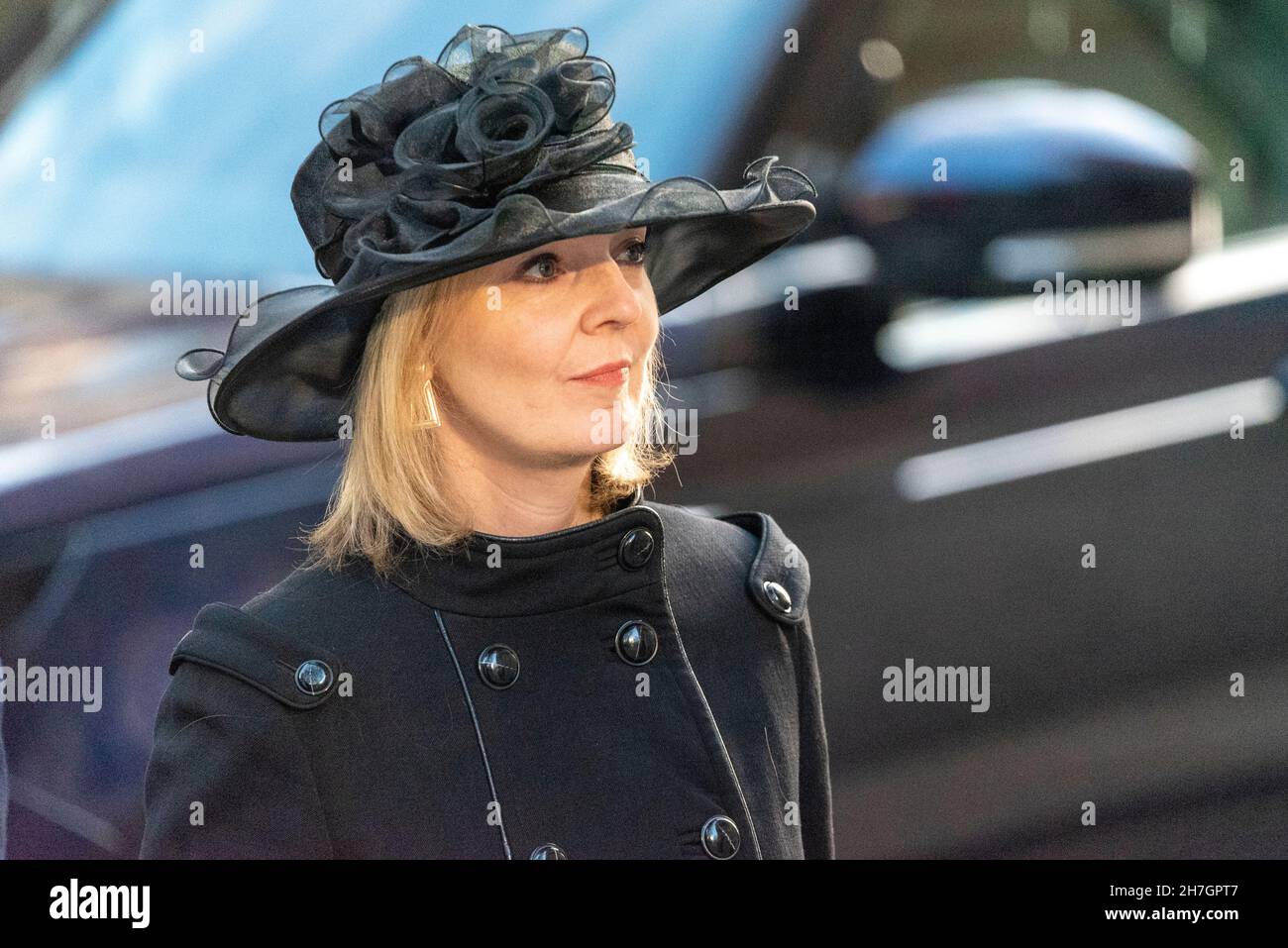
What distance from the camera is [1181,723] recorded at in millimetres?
2969

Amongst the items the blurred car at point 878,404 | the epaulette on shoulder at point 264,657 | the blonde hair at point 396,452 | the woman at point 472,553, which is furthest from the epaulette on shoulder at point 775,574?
the blurred car at point 878,404

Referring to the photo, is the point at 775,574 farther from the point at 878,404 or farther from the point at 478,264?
the point at 878,404

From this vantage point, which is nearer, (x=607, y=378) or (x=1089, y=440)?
(x=607, y=378)

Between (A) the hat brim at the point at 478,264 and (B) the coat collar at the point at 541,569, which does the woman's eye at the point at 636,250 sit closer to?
(A) the hat brim at the point at 478,264

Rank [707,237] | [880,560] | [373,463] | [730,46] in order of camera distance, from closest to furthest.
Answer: [373,463] < [707,237] < [730,46] < [880,560]

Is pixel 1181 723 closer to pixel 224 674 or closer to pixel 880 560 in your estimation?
pixel 880 560

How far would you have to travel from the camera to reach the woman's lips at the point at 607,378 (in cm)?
181

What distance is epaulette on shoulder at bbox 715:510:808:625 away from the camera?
198 cm

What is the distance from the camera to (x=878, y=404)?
286cm

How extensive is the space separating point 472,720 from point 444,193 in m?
0.57

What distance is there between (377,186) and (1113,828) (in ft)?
5.96

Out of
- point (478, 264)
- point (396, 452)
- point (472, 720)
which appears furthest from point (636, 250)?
point (472, 720)

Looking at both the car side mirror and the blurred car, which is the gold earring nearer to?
the blurred car
